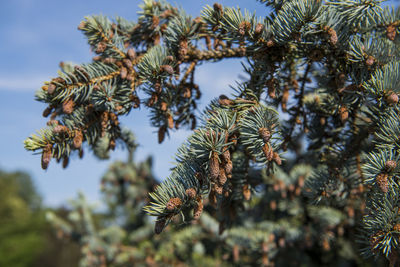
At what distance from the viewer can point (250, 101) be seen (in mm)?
1101

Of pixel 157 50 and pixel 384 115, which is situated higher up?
pixel 157 50

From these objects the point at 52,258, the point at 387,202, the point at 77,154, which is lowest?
the point at 52,258

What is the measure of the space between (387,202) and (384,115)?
11.6 inches

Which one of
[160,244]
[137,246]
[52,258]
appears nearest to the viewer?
[160,244]

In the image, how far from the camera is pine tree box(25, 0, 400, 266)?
961 millimetres

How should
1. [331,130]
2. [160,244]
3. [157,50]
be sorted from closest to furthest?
1. [157,50]
2. [331,130]
3. [160,244]

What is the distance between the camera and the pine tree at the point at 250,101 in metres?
0.96

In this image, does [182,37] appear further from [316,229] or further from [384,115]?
[316,229]

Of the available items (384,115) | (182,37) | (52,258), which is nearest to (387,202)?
(384,115)

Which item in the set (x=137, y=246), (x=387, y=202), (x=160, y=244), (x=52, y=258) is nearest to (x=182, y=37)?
(x=387, y=202)

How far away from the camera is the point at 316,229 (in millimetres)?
2514

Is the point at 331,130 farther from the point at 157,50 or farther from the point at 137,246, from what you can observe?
the point at 137,246

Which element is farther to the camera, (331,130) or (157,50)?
(331,130)

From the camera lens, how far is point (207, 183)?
98 cm
